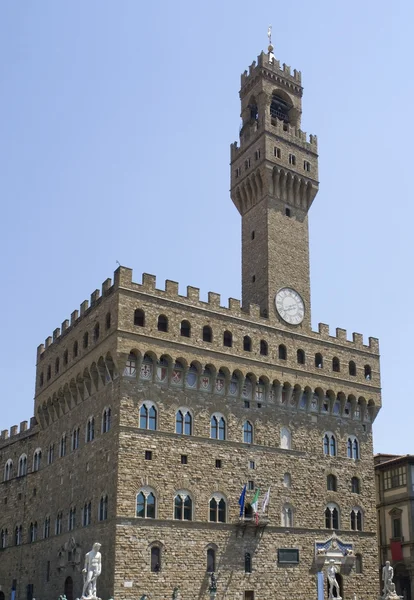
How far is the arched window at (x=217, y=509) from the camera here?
4553 centimetres

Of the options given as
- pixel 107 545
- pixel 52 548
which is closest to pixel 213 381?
pixel 107 545

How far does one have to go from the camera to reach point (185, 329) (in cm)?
4759

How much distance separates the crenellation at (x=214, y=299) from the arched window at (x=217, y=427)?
Result: 701 centimetres

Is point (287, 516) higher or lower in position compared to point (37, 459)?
lower

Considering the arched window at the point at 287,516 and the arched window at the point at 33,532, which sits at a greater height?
the arched window at the point at 287,516

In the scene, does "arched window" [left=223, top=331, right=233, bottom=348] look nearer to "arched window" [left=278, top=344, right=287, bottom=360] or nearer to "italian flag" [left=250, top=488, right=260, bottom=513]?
"arched window" [left=278, top=344, right=287, bottom=360]

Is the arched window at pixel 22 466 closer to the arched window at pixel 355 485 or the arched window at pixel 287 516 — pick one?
the arched window at pixel 287 516

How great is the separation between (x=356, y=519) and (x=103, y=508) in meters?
18.2

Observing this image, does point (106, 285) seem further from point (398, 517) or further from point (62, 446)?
point (398, 517)

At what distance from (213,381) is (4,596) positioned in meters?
24.7

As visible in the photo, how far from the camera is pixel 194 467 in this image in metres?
45.5

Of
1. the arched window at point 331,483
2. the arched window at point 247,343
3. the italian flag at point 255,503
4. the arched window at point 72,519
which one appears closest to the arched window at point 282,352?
the arched window at point 247,343

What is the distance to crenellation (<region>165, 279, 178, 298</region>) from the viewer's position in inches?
1859

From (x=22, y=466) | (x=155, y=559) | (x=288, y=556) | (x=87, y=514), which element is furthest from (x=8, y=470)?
(x=288, y=556)
